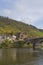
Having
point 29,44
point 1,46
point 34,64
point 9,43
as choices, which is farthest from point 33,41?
point 34,64

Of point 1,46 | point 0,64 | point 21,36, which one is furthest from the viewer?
point 21,36

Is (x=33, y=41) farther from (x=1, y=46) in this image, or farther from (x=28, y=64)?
(x=28, y=64)

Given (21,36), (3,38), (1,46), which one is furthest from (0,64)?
(21,36)

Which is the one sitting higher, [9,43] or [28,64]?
[9,43]

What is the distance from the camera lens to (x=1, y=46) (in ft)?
426

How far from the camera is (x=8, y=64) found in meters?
45.9

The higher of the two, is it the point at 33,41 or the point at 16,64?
the point at 33,41

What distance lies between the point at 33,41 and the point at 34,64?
9917cm

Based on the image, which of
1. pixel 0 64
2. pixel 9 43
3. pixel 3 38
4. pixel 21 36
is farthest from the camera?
pixel 21 36

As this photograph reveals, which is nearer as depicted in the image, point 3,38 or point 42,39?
point 42,39

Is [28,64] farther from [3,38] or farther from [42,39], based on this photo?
[3,38]

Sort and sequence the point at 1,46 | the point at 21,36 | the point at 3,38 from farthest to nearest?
the point at 21,36 → the point at 3,38 → the point at 1,46

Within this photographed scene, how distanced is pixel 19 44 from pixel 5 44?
11.4 metres

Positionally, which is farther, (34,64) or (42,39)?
(42,39)
